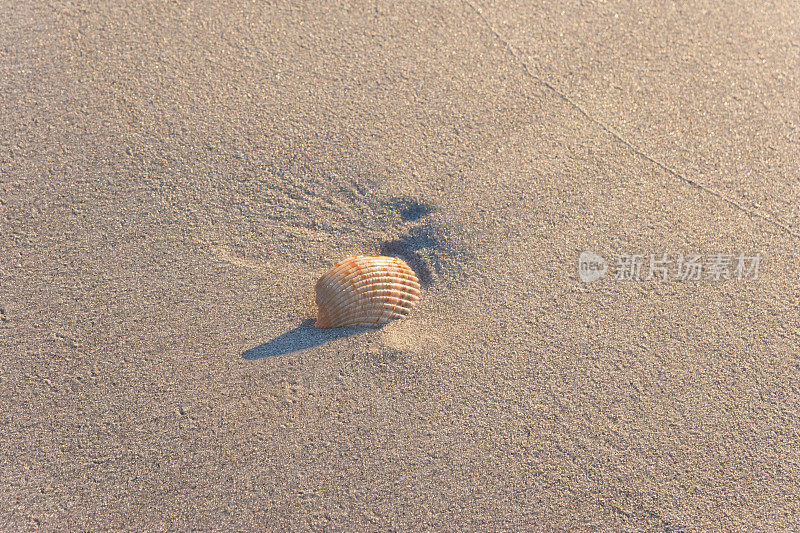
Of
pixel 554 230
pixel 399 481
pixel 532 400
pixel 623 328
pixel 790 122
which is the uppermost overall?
pixel 790 122

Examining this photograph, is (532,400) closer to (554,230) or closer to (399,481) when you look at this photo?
(399,481)

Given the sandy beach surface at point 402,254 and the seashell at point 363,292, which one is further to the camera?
the seashell at point 363,292

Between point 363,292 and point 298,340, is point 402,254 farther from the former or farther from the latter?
point 298,340

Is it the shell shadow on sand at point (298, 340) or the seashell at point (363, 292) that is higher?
the seashell at point (363, 292)

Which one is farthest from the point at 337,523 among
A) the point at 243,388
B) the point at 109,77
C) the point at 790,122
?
the point at 790,122

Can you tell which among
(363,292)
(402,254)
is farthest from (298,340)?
(402,254)
